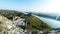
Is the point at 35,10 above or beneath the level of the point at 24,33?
above

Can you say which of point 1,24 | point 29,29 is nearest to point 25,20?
point 29,29

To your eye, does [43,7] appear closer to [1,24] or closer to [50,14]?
[50,14]

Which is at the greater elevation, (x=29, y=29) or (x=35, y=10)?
(x=35, y=10)

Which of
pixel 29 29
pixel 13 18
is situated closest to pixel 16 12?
pixel 13 18

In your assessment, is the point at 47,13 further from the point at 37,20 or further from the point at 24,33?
the point at 24,33

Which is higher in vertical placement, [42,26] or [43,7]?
[43,7]

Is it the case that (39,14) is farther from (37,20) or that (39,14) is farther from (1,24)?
(1,24)

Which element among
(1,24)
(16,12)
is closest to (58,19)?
(16,12)
